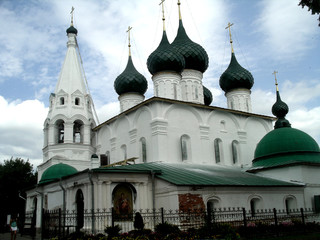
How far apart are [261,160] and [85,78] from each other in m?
12.1

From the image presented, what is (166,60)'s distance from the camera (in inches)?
723

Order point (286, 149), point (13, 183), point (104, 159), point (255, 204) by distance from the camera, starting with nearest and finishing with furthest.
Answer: point (255, 204), point (286, 149), point (104, 159), point (13, 183)

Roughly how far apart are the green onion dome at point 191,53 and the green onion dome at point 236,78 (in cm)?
217

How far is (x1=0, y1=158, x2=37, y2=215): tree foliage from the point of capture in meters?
26.0

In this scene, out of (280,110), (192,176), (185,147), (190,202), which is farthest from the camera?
(280,110)

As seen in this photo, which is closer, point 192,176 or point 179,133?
point 192,176

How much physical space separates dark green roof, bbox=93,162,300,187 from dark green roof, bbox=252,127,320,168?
4.44 feet

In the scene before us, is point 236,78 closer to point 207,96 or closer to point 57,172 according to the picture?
point 207,96

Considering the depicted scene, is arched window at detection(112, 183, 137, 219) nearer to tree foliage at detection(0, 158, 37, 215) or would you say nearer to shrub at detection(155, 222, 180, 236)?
shrub at detection(155, 222, 180, 236)

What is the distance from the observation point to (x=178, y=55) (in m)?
18.7

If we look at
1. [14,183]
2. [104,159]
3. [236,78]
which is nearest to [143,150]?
[104,159]

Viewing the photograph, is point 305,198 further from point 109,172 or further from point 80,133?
point 80,133

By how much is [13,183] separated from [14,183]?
7 cm

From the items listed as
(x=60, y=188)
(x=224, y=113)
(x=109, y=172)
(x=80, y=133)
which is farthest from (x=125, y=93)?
(x=109, y=172)
